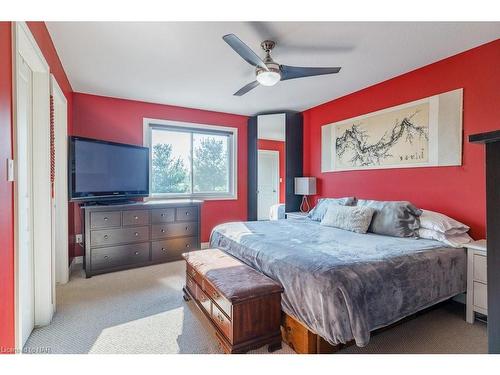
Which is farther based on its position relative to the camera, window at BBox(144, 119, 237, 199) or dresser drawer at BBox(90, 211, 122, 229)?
window at BBox(144, 119, 237, 199)

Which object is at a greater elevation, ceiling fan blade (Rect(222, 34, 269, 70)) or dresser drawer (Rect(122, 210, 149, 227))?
ceiling fan blade (Rect(222, 34, 269, 70))

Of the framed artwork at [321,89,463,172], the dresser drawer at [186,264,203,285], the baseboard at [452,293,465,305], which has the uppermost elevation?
the framed artwork at [321,89,463,172]

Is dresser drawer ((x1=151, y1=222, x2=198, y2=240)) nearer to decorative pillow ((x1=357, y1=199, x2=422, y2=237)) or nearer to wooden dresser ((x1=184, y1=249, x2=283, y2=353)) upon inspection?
wooden dresser ((x1=184, y1=249, x2=283, y2=353))

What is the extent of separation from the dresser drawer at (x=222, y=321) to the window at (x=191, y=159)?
9.05 ft

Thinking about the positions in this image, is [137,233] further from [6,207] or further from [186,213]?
[6,207]

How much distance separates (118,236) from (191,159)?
1787 millimetres

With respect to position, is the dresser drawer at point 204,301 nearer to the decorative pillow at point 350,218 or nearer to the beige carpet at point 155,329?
the beige carpet at point 155,329

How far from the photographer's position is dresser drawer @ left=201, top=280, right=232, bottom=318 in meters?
→ 1.68

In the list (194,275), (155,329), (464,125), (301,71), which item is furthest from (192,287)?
(464,125)

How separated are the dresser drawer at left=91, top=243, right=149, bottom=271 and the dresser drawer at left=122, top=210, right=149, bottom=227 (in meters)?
0.30

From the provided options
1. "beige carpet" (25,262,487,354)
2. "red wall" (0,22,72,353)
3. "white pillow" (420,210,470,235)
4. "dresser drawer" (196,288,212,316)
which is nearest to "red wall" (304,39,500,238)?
"white pillow" (420,210,470,235)

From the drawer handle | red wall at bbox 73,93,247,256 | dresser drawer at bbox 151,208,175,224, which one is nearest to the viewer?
the drawer handle

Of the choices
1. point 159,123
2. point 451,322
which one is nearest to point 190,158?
point 159,123

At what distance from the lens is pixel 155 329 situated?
2.00m
